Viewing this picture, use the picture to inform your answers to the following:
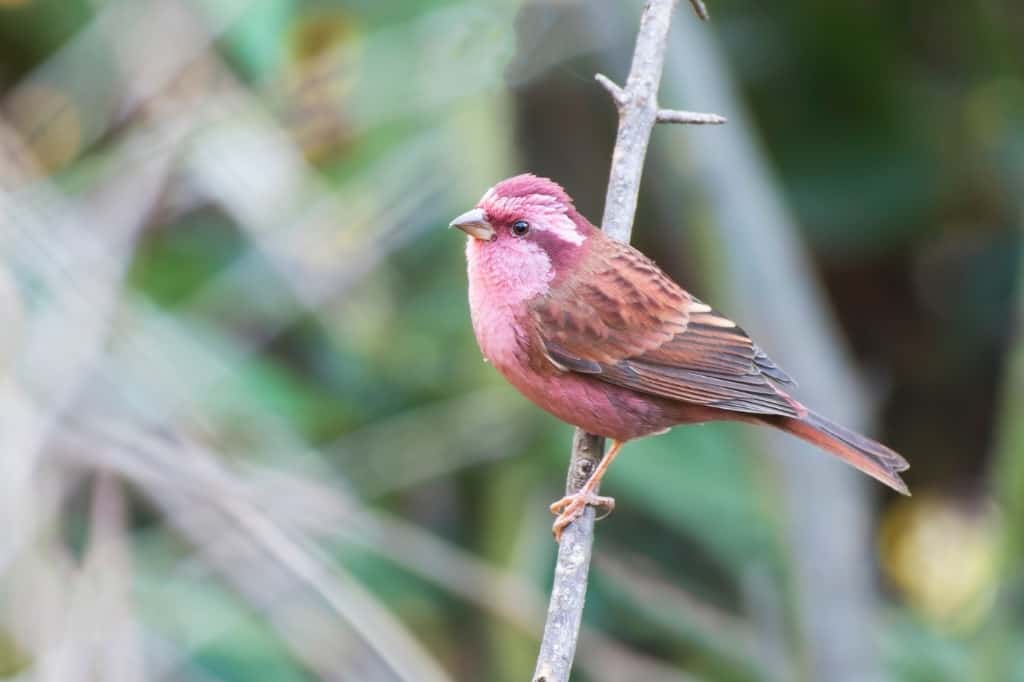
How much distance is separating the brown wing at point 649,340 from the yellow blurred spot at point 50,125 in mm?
3182

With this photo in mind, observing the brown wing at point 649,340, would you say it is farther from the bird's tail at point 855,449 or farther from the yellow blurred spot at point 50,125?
the yellow blurred spot at point 50,125

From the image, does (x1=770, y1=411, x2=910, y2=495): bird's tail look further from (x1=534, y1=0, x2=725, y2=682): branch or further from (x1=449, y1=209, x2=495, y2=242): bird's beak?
(x1=449, y1=209, x2=495, y2=242): bird's beak

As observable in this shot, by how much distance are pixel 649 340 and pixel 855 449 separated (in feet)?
2.21

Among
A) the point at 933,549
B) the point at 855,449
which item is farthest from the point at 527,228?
the point at 933,549

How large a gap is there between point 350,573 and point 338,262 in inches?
48.3

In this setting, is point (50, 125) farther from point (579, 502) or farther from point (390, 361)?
point (579, 502)

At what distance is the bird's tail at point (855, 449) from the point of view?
4.18 meters

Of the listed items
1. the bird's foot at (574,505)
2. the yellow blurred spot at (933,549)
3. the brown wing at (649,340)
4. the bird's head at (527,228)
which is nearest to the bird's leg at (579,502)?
the bird's foot at (574,505)

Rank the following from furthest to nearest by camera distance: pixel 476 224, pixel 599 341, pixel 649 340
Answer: pixel 649 340 < pixel 599 341 < pixel 476 224

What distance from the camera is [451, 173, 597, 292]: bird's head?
396cm

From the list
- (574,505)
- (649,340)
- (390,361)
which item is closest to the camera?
(574,505)

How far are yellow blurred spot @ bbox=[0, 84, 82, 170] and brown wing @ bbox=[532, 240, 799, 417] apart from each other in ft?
10.4

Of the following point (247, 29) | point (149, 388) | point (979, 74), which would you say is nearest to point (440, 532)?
point (149, 388)

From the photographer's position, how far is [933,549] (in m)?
7.26
